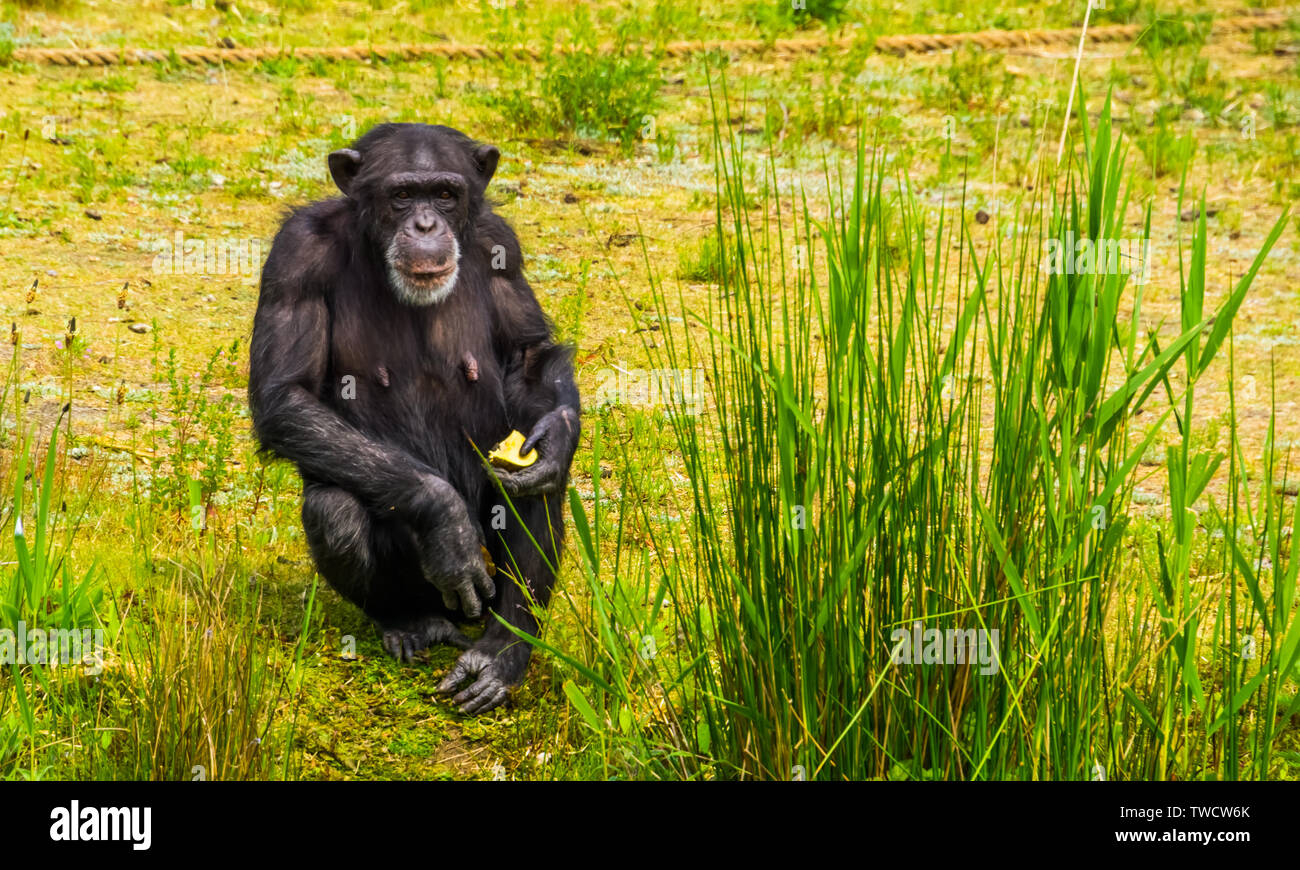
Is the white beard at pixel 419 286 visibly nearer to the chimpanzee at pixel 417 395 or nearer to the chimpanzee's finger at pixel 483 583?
the chimpanzee at pixel 417 395

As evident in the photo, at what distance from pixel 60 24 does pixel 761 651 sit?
8.77 m

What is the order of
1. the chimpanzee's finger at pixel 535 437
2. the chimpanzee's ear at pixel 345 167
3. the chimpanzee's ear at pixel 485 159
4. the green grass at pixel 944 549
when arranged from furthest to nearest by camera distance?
the chimpanzee's ear at pixel 485 159, the chimpanzee's ear at pixel 345 167, the chimpanzee's finger at pixel 535 437, the green grass at pixel 944 549

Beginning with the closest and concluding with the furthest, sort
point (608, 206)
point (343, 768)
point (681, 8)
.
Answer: point (343, 768)
point (608, 206)
point (681, 8)

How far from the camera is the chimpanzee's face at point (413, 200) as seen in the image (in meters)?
4.04

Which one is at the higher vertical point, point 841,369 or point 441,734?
point 841,369

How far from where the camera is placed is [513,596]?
164 inches

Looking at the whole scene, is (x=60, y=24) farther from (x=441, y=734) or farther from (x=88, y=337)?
(x=441, y=734)

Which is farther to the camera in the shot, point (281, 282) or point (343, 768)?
point (281, 282)

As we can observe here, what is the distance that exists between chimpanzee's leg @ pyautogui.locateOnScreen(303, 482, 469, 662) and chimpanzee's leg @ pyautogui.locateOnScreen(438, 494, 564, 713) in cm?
18

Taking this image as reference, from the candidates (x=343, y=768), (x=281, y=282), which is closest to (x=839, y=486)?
(x=343, y=768)

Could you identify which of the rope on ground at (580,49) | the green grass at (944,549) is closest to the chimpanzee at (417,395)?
the green grass at (944,549)

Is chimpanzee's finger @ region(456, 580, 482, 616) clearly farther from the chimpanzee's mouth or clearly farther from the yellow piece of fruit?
the chimpanzee's mouth

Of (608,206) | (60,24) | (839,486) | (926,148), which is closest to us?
(839,486)
